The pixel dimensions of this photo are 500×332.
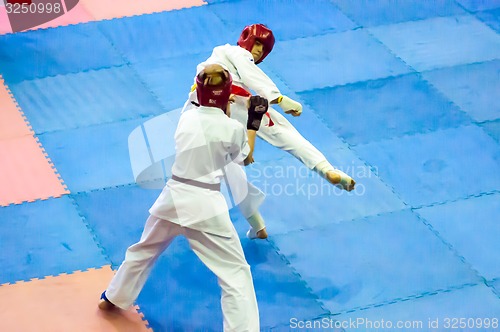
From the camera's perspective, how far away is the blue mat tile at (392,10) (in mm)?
10289

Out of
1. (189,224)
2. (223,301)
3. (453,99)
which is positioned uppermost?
(189,224)

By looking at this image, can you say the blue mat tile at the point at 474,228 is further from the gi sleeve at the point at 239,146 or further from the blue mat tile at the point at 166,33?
the blue mat tile at the point at 166,33

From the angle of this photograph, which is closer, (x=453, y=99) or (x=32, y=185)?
(x=32, y=185)

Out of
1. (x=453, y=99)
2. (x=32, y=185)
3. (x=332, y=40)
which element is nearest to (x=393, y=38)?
(x=332, y=40)

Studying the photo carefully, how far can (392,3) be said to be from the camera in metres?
10.7

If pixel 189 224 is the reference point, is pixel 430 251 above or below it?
below

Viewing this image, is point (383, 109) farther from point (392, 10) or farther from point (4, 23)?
point (4, 23)

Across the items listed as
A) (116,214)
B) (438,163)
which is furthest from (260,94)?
(438,163)

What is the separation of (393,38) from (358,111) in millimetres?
1704

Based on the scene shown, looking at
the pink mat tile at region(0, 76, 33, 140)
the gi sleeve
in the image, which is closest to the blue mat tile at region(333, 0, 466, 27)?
the pink mat tile at region(0, 76, 33, 140)

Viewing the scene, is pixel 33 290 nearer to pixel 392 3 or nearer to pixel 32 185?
pixel 32 185

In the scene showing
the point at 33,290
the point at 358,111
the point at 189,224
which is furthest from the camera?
the point at 358,111

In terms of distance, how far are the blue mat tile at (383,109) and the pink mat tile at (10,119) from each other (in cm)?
282

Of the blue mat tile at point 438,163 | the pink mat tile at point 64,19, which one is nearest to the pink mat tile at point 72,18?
the pink mat tile at point 64,19
